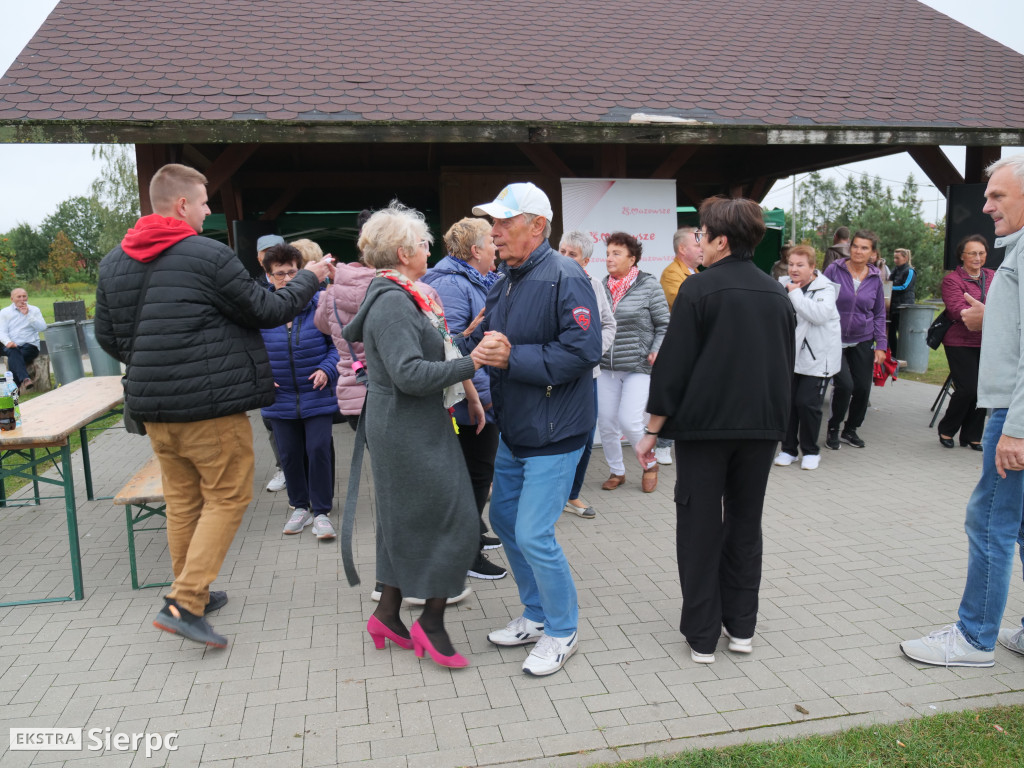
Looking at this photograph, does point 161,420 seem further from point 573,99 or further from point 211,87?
point 573,99

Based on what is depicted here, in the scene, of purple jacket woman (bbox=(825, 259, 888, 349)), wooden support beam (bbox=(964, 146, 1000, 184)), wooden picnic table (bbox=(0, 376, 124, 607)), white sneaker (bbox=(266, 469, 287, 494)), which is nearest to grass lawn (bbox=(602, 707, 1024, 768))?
wooden picnic table (bbox=(0, 376, 124, 607))

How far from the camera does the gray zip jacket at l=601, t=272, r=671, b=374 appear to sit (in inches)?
228

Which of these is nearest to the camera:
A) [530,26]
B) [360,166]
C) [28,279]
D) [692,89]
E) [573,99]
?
[573,99]

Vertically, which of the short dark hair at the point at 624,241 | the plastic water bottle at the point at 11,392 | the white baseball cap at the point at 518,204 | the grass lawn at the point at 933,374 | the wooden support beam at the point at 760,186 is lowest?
the grass lawn at the point at 933,374

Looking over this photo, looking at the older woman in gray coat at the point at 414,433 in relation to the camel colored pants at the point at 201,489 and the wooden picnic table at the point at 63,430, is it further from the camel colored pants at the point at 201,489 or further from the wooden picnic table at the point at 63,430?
the wooden picnic table at the point at 63,430

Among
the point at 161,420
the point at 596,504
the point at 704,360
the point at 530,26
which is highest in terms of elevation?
the point at 530,26

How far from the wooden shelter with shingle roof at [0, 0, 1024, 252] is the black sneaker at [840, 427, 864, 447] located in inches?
111

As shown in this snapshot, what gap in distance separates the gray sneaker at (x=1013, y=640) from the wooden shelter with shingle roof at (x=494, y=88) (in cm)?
489

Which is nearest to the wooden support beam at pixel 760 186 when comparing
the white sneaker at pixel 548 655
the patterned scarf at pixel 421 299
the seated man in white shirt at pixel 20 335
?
the patterned scarf at pixel 421 299

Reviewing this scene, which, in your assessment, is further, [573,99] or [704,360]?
[573,99]

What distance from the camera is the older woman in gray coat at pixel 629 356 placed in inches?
227

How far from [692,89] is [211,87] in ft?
15.8

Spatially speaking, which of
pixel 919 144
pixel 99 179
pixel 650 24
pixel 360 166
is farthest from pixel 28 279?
pixel 919 144

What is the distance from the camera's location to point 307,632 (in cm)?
359
